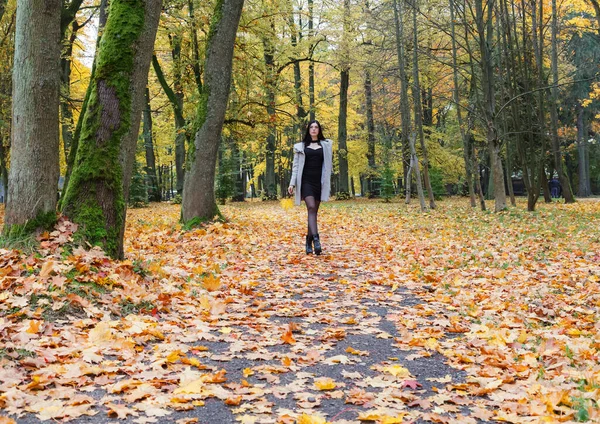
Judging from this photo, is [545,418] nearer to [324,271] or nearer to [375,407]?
[375,407]

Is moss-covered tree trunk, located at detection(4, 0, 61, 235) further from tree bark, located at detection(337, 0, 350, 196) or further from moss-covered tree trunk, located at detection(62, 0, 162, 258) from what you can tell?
tree bark, located at detection(337, 0, 350, 196)

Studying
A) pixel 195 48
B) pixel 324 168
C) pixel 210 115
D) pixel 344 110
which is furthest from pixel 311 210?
pixel 344 110

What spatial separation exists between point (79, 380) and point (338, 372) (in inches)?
67.9

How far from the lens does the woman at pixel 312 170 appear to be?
859 centimetres

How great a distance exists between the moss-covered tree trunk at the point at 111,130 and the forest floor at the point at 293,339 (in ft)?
1.12

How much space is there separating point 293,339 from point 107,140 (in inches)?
125

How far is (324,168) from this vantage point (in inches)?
342

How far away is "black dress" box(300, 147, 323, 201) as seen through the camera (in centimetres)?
863

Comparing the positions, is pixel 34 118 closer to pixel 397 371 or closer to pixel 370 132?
pixel 397 371

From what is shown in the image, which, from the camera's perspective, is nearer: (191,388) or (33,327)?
(191,388)

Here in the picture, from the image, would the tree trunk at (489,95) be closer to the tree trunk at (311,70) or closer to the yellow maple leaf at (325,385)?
the tree trunk at (311,70)

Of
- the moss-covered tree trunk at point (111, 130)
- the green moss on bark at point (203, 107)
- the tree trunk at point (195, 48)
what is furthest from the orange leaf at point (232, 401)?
the tree trunk at point (195, 48)

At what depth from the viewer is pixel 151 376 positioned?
3.26 meters

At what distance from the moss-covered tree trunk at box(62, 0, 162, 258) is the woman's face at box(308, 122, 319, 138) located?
10.6 feet
